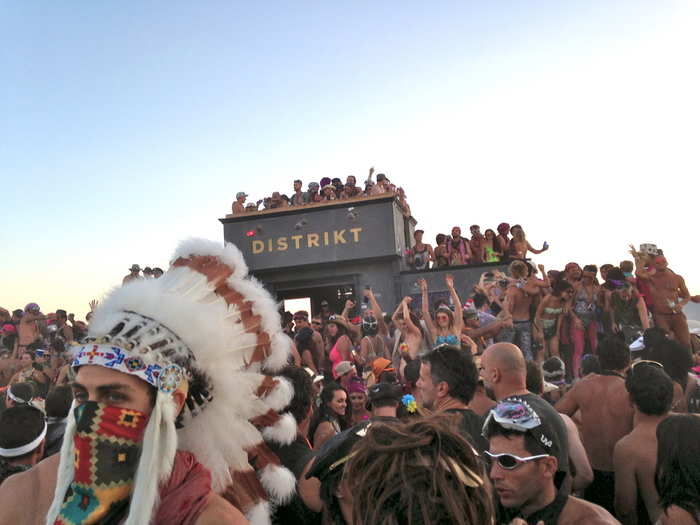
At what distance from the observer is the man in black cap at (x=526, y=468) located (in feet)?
7.78

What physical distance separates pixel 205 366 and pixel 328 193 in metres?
15.3

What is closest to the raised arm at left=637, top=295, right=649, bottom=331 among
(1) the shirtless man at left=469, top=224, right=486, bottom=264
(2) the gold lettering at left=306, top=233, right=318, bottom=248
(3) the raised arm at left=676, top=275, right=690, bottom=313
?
(3) the raised arm at left=676, top=275, right=690, bottom=313

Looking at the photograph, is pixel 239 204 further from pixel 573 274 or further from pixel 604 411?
pixel 604 411

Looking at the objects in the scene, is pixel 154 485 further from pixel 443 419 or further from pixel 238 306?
pixel 443 419

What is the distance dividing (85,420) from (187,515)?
46cm

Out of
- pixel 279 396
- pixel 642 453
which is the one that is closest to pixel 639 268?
pixel 642 453

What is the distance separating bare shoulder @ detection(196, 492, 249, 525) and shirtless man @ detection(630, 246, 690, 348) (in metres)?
9.62

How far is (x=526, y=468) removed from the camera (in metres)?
2.41

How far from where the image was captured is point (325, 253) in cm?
1683

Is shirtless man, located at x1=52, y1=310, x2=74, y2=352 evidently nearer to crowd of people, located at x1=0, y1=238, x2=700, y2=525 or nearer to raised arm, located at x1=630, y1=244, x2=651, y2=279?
crowd of people, located at x1=0, y1=238, x2=700, y2=525

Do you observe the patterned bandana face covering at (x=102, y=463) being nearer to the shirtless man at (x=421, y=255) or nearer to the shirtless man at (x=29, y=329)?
the shirtless man at (x=29, y=329)

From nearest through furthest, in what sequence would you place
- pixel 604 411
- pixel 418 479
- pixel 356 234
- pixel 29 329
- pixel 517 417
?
pixel 418 479 → pixel 517 417 → pixel 604 411 → pixel 29 329 → pixel 356 234

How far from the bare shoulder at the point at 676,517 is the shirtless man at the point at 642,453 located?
2.82 ft

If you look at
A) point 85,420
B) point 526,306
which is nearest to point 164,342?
point 85,420
